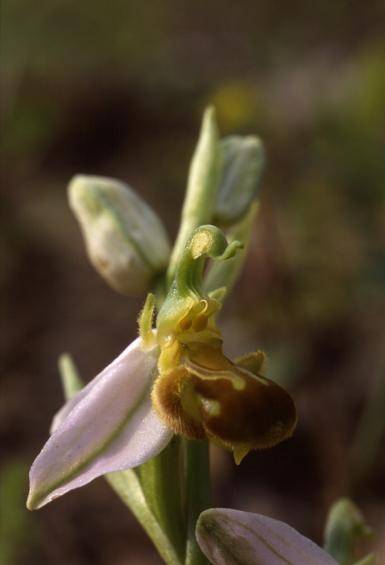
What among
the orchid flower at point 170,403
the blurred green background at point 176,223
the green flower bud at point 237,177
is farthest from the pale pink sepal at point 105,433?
the blurred green background at point 176,223

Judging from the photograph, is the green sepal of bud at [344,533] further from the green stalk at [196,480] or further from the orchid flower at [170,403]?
the orchid flower at [170,403]

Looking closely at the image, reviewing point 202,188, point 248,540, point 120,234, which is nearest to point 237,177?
point 202,188

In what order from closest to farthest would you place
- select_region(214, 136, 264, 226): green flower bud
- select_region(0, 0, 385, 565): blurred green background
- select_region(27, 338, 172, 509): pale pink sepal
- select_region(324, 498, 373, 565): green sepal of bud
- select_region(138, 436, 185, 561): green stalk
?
select_region(27, 338, 172, 509): pale pink sepal < select_region(138, 436, 185, 561): green stalk < select_region(324, 498, 373, 565): green sepal of bud < select_region(214, 136, 264, 226): green flower bud < select_region(0, 0, 385, 565): blurred green background

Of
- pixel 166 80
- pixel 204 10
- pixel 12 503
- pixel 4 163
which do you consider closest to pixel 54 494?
pixel 12 503

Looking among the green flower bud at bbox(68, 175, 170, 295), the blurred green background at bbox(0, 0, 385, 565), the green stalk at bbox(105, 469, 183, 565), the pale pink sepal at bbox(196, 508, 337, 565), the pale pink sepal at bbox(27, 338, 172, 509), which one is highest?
the green flower bud at bbox(68, 175, 170, 295)

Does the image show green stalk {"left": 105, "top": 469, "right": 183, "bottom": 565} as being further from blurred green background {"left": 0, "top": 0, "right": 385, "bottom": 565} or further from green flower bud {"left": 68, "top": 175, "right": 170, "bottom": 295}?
blurred green background {"left": 0, "top": 0, "right": 385, "bottom": 565}

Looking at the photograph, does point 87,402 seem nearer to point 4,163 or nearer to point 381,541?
point 381,541

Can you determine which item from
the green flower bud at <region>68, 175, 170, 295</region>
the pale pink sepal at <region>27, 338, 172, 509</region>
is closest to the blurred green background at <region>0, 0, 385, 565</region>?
the green flower bud at <region>68, 175, 170, 295</region>

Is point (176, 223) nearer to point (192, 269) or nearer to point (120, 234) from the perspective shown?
point (120, 234)
